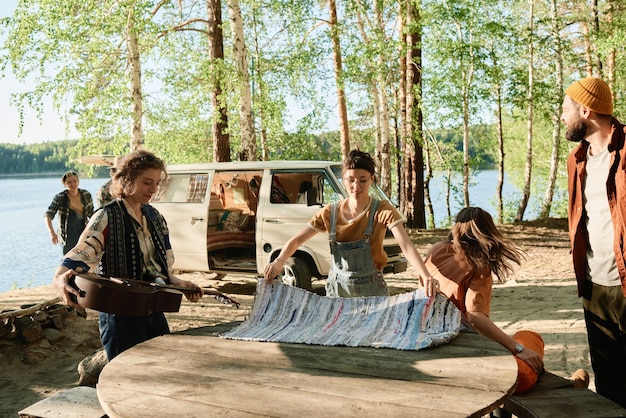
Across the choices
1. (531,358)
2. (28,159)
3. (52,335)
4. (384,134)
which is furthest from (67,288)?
(28,159)

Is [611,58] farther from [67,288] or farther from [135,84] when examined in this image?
[67,288]

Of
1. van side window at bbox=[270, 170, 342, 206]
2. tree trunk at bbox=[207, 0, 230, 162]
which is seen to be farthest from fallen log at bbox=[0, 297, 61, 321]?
tree trunk at bbox=[207, 0, 230, 162]

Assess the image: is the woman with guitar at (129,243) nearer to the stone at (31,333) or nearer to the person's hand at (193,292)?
the person's hand at (193,292)

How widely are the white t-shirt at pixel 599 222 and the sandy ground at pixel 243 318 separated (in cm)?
205

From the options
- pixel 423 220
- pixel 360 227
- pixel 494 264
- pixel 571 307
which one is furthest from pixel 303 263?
pixel 423 220

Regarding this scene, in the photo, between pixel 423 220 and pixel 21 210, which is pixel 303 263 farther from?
pixel 21 210

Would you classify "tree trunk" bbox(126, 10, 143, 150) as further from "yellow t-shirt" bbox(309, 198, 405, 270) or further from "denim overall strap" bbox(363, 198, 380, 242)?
"denim overall strap" bbox(363, 198, 380, 242)

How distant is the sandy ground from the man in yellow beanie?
201cm

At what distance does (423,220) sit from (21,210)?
58.3m

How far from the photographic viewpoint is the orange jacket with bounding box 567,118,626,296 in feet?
10.8

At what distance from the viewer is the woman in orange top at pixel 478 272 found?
3361mm

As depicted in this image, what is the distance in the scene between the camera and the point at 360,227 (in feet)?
13.7

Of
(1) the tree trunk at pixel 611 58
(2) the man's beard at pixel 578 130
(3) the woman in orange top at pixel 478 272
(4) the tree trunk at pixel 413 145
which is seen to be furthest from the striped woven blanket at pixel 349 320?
(1) the tree trunk at pixel 611 58

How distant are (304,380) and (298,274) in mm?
5909
